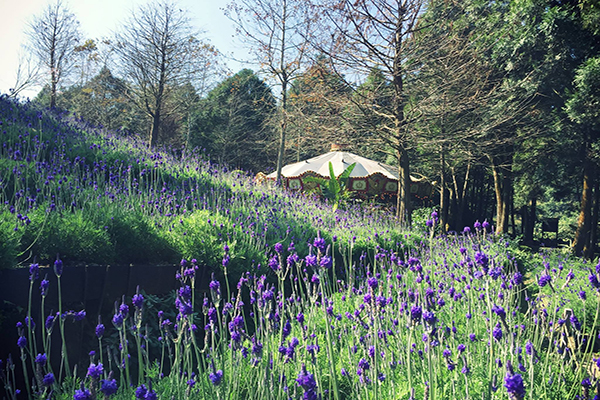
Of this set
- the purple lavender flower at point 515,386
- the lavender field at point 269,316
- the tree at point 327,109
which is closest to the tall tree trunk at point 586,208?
the lavender field at point 269,316

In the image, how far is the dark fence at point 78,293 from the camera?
Result: 2.93 metres

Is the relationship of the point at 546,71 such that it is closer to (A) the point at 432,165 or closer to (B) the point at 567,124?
(B) the point at 567,124

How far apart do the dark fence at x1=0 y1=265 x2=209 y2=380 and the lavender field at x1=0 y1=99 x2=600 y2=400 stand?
0.06 meters

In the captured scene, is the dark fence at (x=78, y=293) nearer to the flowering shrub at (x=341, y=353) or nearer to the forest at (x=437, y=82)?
the flowering shrub at (x=341, y=353)

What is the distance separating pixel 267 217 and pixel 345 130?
626 centimetres

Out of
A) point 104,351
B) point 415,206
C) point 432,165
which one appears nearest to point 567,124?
point 432,165

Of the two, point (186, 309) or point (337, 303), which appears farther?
point (337, 303)

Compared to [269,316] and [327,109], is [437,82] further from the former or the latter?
[269,316]

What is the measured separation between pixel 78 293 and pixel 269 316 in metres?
1.99

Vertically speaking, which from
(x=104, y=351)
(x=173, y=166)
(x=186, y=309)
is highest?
(x=173, y=166)

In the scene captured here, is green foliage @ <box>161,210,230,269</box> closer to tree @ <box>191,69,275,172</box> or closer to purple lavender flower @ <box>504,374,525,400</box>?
purple lavender flower @ <box>504,374,525,400</box>

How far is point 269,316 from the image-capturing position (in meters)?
2.28

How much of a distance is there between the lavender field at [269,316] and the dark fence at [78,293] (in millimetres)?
60

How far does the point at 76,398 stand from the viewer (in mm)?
1011
